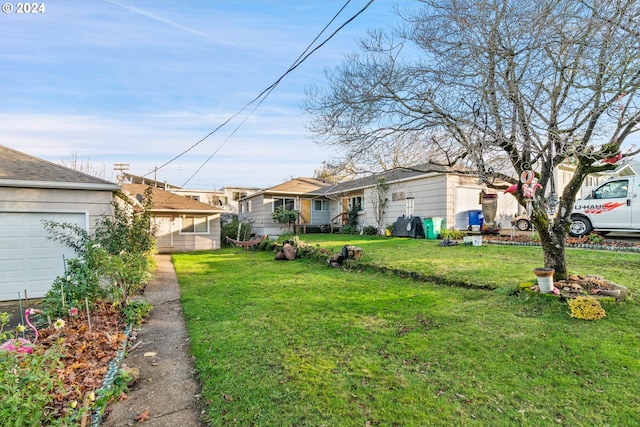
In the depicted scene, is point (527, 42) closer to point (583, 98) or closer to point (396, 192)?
point (583, 98)

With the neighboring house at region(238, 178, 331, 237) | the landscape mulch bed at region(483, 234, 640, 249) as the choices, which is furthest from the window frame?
the landscape mulch bed at region(483, 234, 640, 249)

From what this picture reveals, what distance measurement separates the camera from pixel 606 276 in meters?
5.66

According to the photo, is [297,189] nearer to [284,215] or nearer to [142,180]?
[284,215]

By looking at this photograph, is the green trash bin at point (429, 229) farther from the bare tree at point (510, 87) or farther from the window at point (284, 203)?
the window at point (284, 203)

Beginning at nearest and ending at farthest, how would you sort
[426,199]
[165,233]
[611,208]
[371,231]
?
[611,208]
[426,199]
[371,231]
[165,233]

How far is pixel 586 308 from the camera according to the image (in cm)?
412

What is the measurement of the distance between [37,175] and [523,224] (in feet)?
50.5

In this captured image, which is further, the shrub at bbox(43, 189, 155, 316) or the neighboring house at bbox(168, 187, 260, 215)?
the neighboring house at bbox(168, 187, 260, 215)

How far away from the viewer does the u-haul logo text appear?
946 cm

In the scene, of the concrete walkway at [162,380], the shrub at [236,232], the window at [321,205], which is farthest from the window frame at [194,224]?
the concrete walkway at [162,380]

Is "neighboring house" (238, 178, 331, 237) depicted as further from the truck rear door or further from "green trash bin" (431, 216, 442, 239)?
the truck rear door

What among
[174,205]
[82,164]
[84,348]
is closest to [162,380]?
[84,348]

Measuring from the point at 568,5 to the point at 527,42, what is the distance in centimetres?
58

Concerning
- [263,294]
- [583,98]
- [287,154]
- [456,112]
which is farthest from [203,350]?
[287,154]
